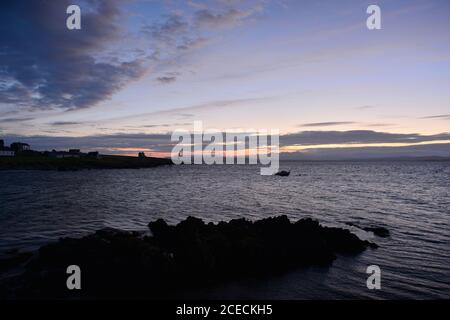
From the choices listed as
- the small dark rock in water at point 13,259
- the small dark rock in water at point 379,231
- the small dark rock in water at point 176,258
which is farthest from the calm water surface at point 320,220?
the small dark rock in water at point 13,259

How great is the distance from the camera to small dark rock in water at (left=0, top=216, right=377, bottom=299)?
A: 48.7 feet

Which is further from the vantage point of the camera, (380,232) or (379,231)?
(379,231)

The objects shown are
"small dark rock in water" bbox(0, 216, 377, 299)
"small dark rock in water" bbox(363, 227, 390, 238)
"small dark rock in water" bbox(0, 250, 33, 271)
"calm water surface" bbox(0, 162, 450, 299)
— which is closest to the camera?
"small dark rock in water" bbox(0, 216, 377, 299)

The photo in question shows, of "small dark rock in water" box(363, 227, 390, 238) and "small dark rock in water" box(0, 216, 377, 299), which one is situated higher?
"small dark rock in water" box(0, 216, 377, 299)

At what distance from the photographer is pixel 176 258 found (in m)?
16.8

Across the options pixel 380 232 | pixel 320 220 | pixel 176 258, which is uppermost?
pixel 176 258

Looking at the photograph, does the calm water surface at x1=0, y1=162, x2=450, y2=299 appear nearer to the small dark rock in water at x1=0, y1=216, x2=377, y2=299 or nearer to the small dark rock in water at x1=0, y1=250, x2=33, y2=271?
the small dark rock in water at x1=0, y1=216, x2=377, y2=299

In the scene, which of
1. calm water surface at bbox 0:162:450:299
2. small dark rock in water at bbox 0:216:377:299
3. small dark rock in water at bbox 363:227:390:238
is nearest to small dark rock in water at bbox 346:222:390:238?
small dark rock in water at bbox 363:227:390:238

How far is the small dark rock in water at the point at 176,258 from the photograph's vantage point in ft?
48.7

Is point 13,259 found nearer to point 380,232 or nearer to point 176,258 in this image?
point 176,258

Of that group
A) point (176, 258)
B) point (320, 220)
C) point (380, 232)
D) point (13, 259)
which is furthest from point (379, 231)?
point (13, 259)

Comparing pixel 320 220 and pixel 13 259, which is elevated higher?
pixel 13 259

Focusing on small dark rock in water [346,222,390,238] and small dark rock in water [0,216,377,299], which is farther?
small dark rock in water [346,222,390,238]
